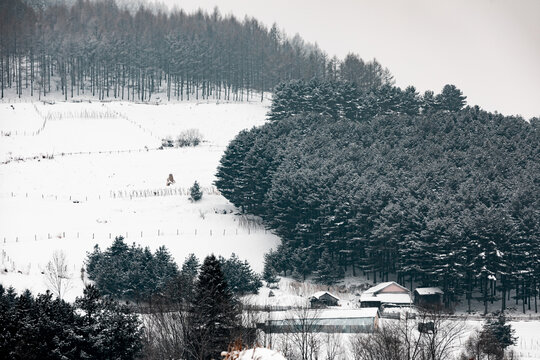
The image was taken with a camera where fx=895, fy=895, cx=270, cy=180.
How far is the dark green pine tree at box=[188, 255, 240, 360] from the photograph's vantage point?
42.5 meters

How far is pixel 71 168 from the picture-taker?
3674 inches

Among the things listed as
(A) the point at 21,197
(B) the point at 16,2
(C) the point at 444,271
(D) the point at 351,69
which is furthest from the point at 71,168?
(B) the point at 16,2

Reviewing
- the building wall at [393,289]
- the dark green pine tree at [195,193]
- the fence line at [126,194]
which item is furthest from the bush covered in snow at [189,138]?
the building wall at [393,289]

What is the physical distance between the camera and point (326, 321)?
54.3 m

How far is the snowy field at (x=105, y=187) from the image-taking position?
7162 cm

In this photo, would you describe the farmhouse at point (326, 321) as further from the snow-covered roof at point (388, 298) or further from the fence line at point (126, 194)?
the fence line at point (126, 194)

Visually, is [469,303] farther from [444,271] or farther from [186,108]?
[186,108]

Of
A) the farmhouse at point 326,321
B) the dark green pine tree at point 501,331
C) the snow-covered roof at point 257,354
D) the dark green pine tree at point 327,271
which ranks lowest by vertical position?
the dark green pine tree at point 501,331

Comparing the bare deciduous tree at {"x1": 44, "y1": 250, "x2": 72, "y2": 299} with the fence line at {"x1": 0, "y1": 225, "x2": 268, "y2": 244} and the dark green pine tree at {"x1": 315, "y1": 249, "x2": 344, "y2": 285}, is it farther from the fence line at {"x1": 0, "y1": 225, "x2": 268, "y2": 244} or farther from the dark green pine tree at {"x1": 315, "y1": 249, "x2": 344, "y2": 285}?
the dark green pine tree at {"x1": 315, "y1": 249, "x2": 344, "y2": 285}

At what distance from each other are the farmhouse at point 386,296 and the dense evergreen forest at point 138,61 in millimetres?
63980

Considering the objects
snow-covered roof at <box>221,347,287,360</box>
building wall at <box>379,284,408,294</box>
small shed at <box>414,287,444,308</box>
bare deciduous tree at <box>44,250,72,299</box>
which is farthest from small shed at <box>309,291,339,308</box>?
snow-covered roof at <box>221,347,287,360</box>

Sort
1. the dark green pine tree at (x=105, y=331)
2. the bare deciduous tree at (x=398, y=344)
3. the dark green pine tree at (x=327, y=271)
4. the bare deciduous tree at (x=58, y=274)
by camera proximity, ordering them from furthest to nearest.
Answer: the dark green pine tree at (x=327, y=271) < the bare deciduous tree at (x=58, y=274) < the bare deciduous tree at (x=398, y=344) < the dark green pine tree at (x=105, y=331)

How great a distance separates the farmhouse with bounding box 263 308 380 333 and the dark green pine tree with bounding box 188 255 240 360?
19.9ft

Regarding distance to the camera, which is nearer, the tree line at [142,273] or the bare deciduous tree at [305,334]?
the bare deciduous tree at [305,334]
